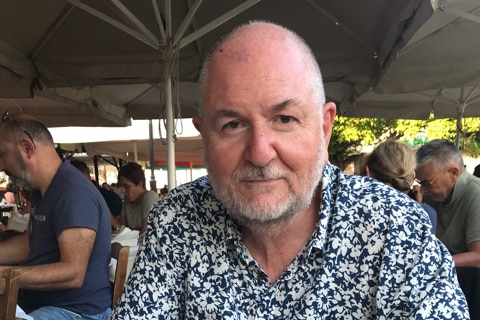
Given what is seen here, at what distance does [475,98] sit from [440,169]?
411 centimetres

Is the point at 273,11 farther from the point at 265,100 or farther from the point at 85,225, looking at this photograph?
the point at 265,100

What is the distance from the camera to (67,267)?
242 centimetres

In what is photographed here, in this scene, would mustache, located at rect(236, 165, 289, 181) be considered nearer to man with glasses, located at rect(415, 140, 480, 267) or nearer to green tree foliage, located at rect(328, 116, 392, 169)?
man with glasses, located at rect(415, 140, 480, 267)

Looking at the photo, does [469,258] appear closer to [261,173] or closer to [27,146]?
[261,173]

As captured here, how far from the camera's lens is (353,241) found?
4.11ft

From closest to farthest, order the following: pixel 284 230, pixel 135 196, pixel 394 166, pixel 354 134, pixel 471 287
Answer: pixel 284 230 < pixel 471 287 < pixel 394 166 < pixel 135 196 < pixel 354 134

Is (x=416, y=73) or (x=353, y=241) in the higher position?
(x=416, y=73)

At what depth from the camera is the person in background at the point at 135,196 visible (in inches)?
212

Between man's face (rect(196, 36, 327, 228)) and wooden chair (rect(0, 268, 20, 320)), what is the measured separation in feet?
3.90

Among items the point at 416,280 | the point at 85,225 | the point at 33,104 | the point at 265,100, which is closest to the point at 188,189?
the point at 265,100

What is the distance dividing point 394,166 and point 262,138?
2.36 metres

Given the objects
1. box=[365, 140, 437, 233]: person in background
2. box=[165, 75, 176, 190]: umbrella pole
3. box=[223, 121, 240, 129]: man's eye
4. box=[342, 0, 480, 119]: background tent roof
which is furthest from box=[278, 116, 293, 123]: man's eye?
box=[165, 75, 176, 190]: umbrella pole

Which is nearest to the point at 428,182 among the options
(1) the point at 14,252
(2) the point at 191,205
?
(2) the point at 191,205

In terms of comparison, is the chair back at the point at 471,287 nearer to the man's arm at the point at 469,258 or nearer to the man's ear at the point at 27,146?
the man's arm at the point at 469,258
